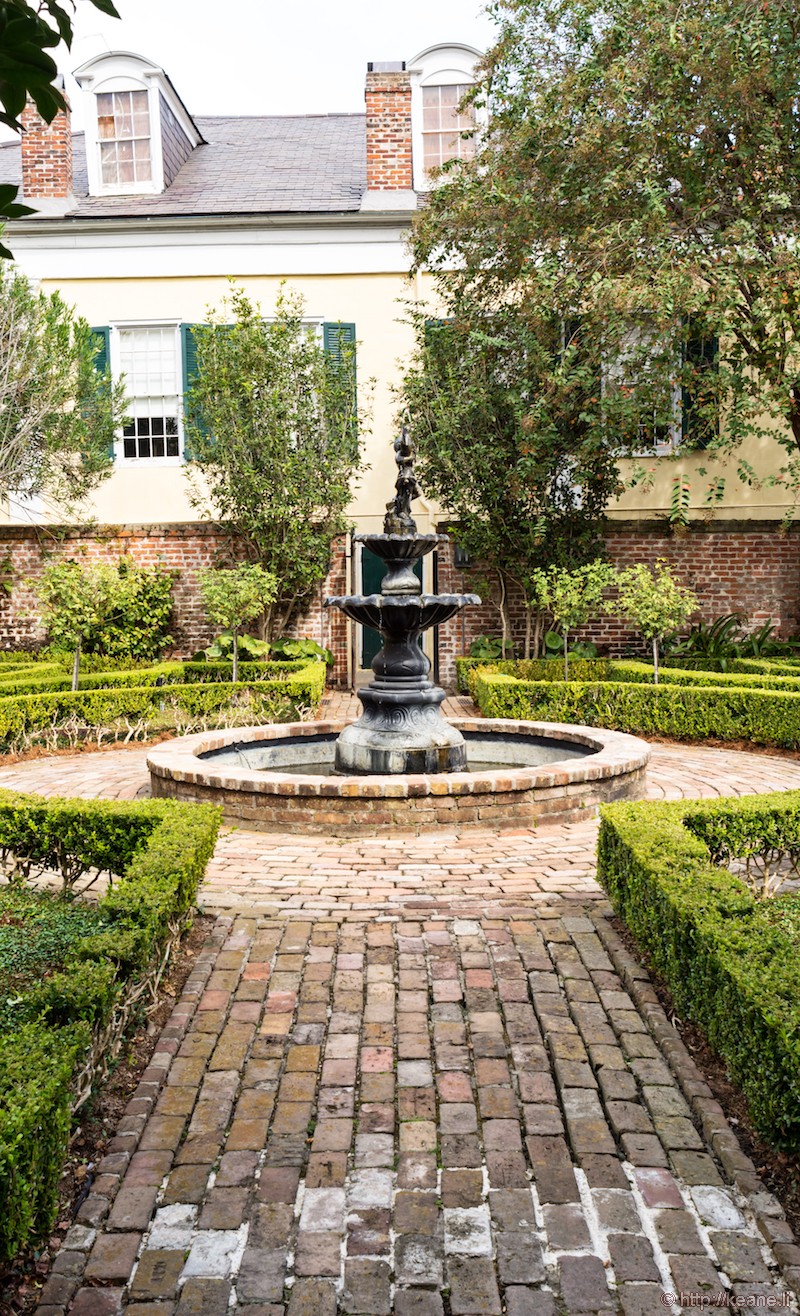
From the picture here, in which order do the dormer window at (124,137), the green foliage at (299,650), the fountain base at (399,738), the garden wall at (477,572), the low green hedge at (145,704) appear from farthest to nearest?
the dormer window at (124,137) < the garden wall at (477,572) < the green foliage at (299,650) < the low green hedge at (145,704) < the fountain base at (399,738)

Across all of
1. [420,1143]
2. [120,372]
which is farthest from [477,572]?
[420,1143]

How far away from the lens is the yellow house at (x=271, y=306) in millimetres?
16297

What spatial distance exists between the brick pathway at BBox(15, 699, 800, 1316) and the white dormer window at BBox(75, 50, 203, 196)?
15867mm

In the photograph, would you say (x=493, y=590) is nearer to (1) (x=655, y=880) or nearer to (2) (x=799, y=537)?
(2) (x=799, y=537)

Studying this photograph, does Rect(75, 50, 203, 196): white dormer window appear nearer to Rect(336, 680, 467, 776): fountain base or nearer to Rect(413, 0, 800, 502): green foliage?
Rect(413, 0, 800, 502): green foliage

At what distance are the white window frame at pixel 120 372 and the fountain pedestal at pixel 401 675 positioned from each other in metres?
9.25

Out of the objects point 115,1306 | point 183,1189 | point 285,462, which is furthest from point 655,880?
point 285,462

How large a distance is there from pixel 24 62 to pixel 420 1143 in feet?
9.91

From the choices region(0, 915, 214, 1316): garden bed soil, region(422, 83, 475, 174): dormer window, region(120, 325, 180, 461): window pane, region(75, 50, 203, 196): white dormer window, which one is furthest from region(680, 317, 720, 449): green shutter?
region(0, 915, 214, 1316): garden bed soil

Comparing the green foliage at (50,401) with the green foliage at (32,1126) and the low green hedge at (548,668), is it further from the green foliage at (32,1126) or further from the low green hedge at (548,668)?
the green foliage at (32,1126)

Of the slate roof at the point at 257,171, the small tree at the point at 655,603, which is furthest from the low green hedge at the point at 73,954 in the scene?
the slate roof at the point at 257,171

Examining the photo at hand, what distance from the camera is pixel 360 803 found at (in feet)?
22.3

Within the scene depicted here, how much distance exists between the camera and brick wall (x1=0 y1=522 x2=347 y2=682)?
16.4 m

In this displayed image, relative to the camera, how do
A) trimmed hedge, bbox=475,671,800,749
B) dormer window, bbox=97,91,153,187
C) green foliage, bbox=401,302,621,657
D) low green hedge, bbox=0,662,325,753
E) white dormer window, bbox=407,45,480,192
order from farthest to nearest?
dormer window, bbox=97,91,153,187 < white dormer window, bbox=407,45,480,192 < green foliage, bbox=401,302,621,657 < low green hedge, bbox=0,662,325,753 < trimmed hedge, bbox=475,671,800,749
